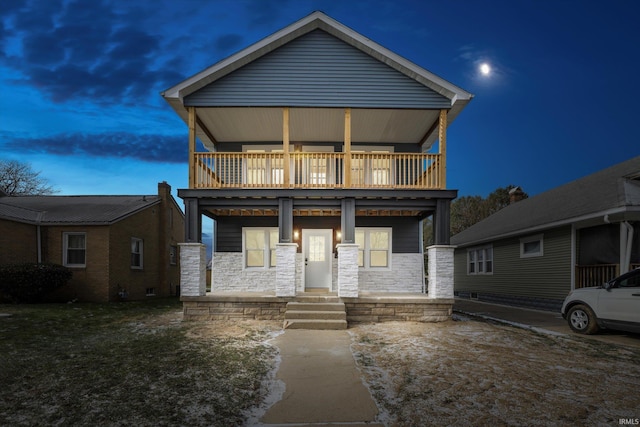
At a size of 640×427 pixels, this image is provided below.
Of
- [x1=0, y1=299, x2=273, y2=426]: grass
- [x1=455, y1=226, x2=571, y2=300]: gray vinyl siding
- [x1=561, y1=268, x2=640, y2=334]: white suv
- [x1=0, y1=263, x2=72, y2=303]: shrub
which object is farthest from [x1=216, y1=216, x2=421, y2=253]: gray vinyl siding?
[x1=0, y1=263, x2=72, y2=303]: shrub

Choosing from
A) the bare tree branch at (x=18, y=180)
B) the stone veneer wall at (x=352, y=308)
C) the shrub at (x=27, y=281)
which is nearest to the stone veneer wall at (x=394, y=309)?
the stone veneer wall at (x=352, y=308)

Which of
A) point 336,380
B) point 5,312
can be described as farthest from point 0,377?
point 5,312

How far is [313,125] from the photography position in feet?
41.4

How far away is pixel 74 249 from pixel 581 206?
18733 mm

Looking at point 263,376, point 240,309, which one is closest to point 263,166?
point 240,309

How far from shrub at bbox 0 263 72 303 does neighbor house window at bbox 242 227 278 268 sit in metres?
7.19

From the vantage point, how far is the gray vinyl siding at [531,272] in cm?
1322

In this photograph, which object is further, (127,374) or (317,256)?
(317,256)

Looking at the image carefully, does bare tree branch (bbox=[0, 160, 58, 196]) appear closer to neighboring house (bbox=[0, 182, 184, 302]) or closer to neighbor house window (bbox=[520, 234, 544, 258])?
neighboring house (bbox=[0, 182, 184, 302])

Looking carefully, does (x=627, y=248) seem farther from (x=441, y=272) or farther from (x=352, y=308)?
(x=352, y=308)

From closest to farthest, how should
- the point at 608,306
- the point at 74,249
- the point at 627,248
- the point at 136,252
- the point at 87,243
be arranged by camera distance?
1. the point at 608,306
2. the point at 627,248
3. the point at 87,243
4. the point at 74,249
5. the point at 136,252

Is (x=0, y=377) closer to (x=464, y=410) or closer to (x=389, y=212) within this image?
(x=464, y=410)

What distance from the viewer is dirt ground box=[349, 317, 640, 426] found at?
13.8ft

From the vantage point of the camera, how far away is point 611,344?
7844 millimetres
